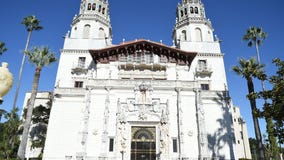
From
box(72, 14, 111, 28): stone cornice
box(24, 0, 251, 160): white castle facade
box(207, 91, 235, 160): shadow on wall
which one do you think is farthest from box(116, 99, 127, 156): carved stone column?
box(72, 14, 111, 28): stone cornice

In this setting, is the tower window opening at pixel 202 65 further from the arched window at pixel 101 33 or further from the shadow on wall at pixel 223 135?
the arched window at pixel 101 33

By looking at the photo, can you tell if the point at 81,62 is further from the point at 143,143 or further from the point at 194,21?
the point at 194,21

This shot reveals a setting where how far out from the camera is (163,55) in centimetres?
2977

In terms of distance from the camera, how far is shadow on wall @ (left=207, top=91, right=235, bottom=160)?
25.5 meters

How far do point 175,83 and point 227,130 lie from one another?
859 centimetres

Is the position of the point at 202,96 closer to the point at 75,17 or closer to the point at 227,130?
the point at 227,130

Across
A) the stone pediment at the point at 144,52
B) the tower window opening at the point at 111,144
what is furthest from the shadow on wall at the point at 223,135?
the tower window opening at the point at 111,144

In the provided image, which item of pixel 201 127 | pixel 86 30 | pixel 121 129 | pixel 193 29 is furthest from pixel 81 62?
pixel 201 127

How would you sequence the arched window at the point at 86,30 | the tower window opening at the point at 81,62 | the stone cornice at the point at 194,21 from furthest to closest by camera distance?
the stone cornice at the point at 194,21 → the arched window at the point at 86,30 → the tower window opening at the point at 81,62

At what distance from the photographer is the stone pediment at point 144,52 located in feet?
95.7

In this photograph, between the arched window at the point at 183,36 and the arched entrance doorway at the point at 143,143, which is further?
the arched window at the point at 183,36

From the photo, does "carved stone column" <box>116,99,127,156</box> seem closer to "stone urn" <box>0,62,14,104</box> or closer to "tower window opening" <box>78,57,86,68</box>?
"tower window opening" <box>78,57,86,68</box>

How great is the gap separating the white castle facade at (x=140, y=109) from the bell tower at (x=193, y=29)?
11.9 feet

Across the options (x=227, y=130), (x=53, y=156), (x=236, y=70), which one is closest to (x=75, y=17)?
(x=53, y=156)
